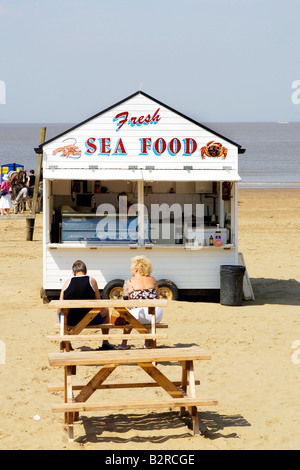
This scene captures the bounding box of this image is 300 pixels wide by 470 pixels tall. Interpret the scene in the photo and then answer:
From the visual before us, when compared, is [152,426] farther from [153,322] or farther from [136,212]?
[136,212]

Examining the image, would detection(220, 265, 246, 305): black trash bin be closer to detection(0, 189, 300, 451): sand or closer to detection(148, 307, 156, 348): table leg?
detection(0, 189, 300, 451): sand

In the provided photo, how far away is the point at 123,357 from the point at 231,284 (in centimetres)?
614

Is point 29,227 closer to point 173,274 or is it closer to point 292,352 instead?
point 173,274

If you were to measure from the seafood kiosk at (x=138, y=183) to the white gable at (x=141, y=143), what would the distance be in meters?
0.02

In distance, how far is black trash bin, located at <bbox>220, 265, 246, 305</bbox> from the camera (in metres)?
12.4

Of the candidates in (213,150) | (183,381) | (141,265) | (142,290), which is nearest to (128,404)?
(183,381)

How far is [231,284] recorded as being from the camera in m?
12.5

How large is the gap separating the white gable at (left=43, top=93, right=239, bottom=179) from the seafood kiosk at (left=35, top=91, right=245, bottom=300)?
2cm

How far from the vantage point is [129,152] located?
1269 cm

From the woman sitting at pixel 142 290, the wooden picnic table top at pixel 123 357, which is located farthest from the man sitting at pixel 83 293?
the wooden picnic table top at pixel 123 357
